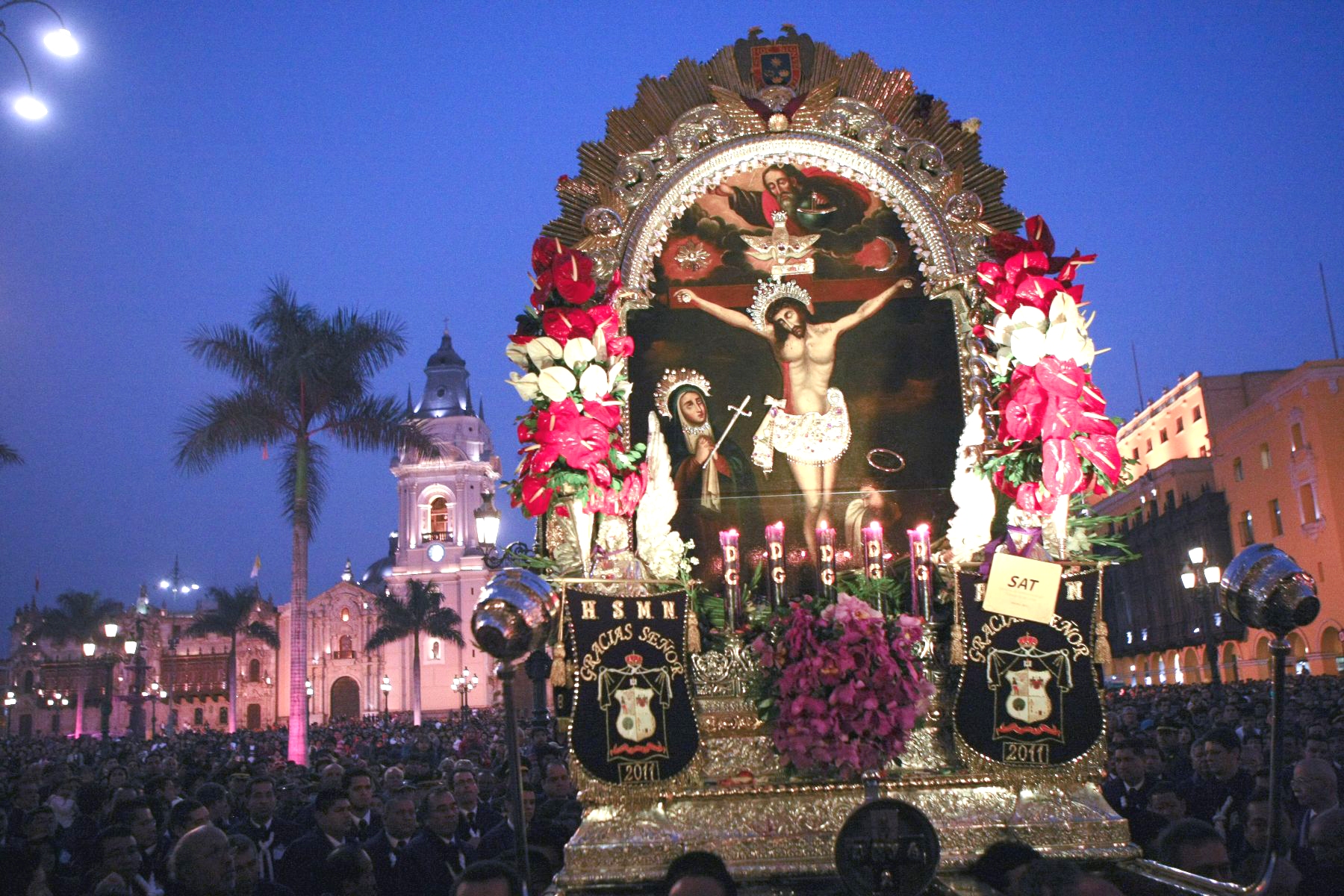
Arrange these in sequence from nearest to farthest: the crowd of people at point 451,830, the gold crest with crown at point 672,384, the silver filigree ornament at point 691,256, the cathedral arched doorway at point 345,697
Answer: the crowd of people at point 451,830, the gold crest with crown at point 672,384, the silver filigree ornament at point 691,256, the cathedral arched doorway at point 345,697

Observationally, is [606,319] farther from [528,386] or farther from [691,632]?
[691,632]

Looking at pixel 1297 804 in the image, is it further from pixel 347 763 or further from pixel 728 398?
pixel 347 763

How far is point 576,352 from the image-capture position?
8375 millimetres

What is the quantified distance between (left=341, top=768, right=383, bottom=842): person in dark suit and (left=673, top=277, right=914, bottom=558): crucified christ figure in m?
4.49

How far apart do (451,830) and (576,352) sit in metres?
3.68

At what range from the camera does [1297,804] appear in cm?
861

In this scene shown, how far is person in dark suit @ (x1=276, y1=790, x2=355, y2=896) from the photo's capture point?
26.2 feet

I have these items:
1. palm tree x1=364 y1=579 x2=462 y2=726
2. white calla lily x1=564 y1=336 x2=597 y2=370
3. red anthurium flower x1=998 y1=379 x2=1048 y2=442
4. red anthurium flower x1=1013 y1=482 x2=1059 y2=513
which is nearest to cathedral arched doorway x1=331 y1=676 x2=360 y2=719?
palm tree x1=364 y1=579 x2=462 y2=726

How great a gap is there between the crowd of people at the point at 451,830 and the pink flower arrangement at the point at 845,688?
3.30 ft

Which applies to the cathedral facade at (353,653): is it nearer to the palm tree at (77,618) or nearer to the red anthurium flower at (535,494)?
the palm tree at (77,618)

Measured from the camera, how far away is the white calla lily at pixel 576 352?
8.37m

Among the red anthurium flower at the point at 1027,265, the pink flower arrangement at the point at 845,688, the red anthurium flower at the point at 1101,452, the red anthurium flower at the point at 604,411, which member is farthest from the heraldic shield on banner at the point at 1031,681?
the red anthurium flower at the point at 604,411

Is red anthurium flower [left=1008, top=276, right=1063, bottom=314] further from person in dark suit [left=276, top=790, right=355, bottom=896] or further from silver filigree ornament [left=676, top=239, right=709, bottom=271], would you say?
person in dark suit [left=276, top=790, right=355, bottom=896]

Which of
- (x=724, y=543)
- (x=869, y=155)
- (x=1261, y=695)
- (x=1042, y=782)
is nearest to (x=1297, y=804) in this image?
(x=1042, y=782)
